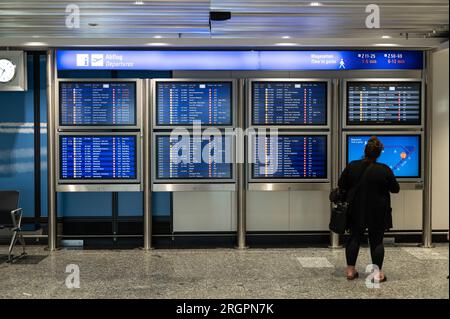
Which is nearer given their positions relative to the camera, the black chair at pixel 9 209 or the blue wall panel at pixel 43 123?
the black chair at pixel 9 209

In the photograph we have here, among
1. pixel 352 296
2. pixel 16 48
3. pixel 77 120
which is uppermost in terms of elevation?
pixel 16 48

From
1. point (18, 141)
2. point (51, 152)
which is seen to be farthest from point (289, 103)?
Answer: point (18, 141)

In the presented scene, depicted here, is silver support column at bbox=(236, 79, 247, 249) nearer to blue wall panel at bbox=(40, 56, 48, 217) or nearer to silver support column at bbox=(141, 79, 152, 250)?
silver support column at bbox=(141, 79, 152, 250)

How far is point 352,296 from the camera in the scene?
5.12m

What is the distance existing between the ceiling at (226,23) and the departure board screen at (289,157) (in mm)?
1301

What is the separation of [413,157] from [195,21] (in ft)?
11.7

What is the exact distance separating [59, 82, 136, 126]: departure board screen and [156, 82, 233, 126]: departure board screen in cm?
42

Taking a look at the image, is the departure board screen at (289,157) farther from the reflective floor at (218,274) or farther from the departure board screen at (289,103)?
the reflective floor at (218,274)

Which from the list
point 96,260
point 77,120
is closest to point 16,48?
point 77,120

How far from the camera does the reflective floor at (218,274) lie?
521 centimetres

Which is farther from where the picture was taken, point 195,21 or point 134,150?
point 134,150

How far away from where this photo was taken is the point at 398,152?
7270 mm

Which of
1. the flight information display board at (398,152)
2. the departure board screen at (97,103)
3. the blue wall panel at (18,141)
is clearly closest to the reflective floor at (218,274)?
the blue wall panel at (18,141)

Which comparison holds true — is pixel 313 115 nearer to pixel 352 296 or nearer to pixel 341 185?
pixel 341 185
